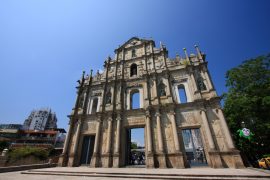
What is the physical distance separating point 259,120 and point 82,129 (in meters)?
17.9

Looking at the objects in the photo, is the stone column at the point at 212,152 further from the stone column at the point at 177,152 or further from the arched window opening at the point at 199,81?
the arched window opening at the point at 199,81

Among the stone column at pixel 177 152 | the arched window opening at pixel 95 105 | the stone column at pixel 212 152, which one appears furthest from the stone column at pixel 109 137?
the stone column at pixel 212 152

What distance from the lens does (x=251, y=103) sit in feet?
43.1

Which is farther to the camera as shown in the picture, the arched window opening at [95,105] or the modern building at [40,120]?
the modern building at [40,120]

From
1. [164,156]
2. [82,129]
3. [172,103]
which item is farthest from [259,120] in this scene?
[82,129]

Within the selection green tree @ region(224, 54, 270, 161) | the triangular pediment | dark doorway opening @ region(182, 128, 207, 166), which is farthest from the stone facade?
green tree @ region(224, 54, 270, 161)

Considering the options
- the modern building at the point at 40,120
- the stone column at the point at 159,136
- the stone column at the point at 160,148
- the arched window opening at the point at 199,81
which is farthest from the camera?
the modern building at the point at 40,120

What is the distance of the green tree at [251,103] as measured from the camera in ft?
42.0

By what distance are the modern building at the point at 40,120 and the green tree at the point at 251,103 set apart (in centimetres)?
10667

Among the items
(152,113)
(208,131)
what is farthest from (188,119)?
(152,113)

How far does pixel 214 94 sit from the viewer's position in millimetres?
12539

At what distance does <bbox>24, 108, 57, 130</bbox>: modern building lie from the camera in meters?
92.8

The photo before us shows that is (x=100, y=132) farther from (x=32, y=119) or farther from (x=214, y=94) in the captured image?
(x=32, y=119)

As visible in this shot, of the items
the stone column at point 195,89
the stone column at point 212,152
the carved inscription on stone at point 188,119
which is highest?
the stone column at point 195,89
